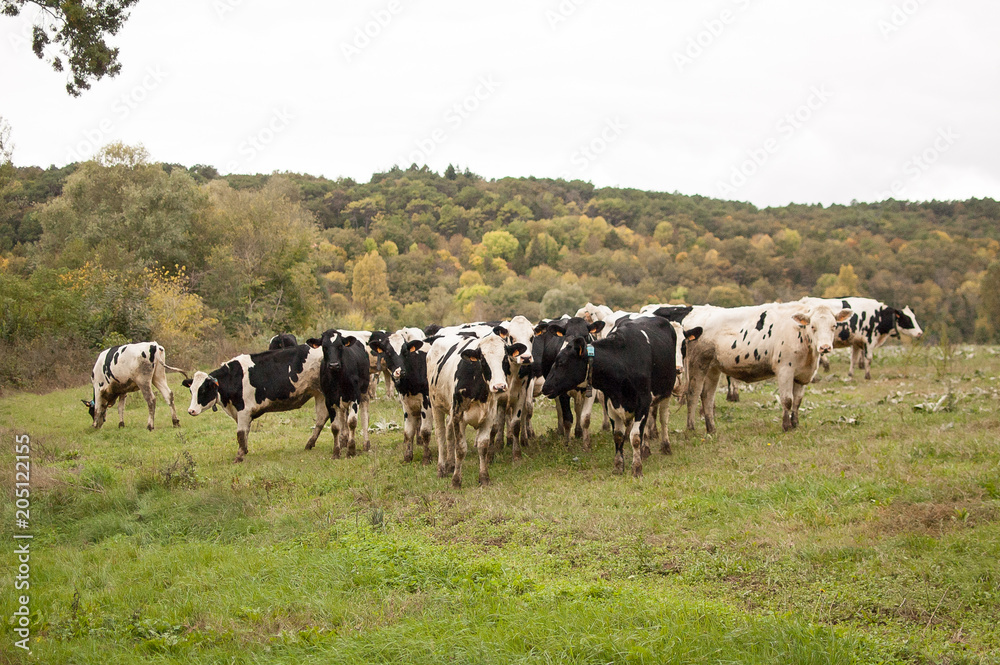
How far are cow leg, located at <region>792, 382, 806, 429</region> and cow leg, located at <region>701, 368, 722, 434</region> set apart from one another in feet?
4.31

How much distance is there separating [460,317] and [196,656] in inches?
2300

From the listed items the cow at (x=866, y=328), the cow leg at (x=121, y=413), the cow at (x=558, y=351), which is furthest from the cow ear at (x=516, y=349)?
the cow at (x=866, y=328)

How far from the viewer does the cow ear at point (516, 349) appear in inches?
408

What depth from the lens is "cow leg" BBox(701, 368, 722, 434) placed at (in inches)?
509

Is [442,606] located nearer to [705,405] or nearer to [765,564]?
[765,564]

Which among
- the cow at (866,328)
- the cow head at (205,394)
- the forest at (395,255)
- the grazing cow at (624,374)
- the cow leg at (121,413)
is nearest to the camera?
the grazing cow at (624,374)

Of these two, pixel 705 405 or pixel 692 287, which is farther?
pixel 692 287

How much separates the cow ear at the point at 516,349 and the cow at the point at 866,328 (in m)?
12.2

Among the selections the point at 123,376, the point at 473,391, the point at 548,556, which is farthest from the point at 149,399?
the point at 548,556

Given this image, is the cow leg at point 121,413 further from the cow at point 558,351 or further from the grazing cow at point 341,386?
the cow at point 558,351

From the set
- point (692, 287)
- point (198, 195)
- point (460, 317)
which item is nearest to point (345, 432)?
point (198, 195)

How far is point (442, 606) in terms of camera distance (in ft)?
18.3

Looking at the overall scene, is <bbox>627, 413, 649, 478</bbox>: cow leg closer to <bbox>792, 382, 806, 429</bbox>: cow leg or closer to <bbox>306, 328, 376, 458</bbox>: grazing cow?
<bbox>792, 382, 806, 429</bbox>: cow leg

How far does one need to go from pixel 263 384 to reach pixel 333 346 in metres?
1.64
